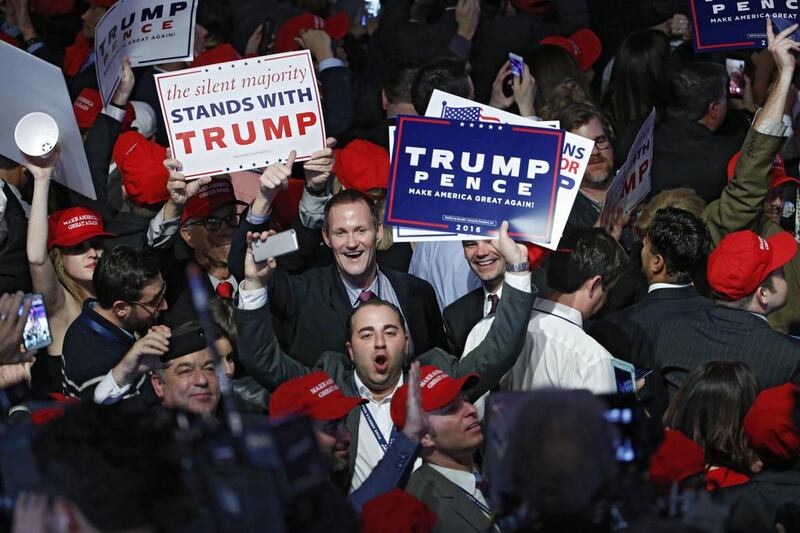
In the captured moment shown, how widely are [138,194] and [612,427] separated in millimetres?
3949

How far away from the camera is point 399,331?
526 cm

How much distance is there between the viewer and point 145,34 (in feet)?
22.5

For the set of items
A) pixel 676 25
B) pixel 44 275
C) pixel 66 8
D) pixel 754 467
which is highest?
pixel 66 8

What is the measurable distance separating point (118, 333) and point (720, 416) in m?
2.63

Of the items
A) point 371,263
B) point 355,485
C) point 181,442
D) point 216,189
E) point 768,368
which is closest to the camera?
point 181,442

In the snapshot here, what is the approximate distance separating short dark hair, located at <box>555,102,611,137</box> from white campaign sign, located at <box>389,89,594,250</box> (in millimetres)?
776

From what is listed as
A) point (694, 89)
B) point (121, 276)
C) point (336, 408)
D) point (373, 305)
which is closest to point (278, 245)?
point (373, 305)

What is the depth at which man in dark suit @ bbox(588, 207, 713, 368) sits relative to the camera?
Result: 567 cm

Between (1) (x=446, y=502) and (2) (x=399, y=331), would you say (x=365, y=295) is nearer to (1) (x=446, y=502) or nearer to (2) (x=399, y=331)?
(2) (x=399, y=331)

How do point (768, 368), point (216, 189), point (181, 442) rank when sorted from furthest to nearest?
point (216, 189), point (768, 368), point (181, 442)

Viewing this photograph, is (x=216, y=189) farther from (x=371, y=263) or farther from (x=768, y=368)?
(x=768, y=368)

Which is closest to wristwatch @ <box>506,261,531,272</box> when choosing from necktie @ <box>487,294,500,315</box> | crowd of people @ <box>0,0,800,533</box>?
crowd of people @ <box>0,0,800,533</box>

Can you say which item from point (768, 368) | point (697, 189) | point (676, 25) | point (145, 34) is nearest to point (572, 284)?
point (768, 368)

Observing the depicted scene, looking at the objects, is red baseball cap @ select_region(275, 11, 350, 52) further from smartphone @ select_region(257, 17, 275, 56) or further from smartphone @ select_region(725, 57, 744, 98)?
smartphone @ select_region(725, 57, 744, 98)
